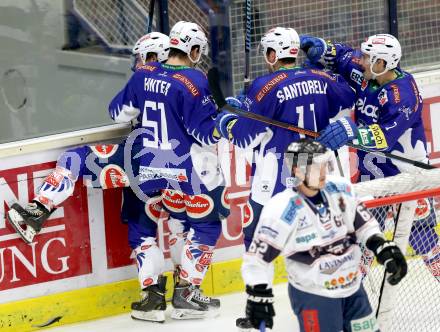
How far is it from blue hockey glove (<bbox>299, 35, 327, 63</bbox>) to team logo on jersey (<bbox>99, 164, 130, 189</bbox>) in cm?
115

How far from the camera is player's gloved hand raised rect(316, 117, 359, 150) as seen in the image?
581 centimetres

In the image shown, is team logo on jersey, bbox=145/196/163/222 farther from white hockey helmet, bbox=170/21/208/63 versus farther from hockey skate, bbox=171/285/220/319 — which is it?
white hockey helmet, bbox=170/21/208/63

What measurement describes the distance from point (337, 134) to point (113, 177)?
1.26 metres

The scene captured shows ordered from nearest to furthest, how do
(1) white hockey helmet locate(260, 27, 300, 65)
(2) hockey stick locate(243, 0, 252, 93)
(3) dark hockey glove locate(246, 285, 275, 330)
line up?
(3) dark hockey glove locate(246, 285, 275, 330), (1) white hockey helmet locate(260, 27, 300, 65), (2) hockey stick locate(243, 0, 252, 93)

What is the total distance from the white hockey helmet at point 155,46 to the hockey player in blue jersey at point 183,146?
128mm

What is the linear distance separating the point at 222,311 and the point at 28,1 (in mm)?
2082

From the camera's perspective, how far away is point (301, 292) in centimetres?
472

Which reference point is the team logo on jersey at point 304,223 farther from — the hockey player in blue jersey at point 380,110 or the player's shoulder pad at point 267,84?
the player's shoulder pad at point 267,84

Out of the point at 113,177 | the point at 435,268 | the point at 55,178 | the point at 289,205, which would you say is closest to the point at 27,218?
the point at 55,178

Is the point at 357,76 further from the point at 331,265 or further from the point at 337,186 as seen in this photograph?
the point at 331,265

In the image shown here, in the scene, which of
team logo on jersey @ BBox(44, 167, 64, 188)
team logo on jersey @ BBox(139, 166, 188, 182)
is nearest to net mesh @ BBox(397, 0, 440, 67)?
team logo on jersey @ BBox(139, 166, 188, 182)

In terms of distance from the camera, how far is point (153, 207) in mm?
6438

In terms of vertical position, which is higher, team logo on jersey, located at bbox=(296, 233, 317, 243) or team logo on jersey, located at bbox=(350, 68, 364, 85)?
team logo on jersey, located at bbox=(350, 68, 364, 85)

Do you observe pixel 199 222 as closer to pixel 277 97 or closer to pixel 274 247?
pixel 277 97
